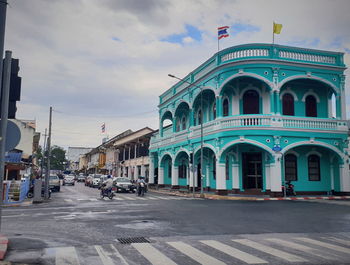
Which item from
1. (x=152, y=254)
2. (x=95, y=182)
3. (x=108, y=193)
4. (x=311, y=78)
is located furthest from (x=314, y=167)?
(x=95, y=182)

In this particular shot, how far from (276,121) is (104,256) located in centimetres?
1995

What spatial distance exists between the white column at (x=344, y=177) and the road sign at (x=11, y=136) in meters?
24.4

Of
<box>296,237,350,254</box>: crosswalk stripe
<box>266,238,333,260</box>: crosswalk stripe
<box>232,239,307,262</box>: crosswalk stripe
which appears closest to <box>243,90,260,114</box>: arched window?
<box>296,237,350,254</box>: crosswalk stripe

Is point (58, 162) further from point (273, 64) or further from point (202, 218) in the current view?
point (202, 218)

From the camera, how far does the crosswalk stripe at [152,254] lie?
648 cm

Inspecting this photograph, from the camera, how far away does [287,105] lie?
26.8 metres

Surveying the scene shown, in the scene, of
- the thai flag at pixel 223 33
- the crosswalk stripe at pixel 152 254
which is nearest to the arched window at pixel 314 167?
the thai flag at pixel 223 33

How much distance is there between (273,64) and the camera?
2511 cm

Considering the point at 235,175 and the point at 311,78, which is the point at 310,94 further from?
the point at 235,175

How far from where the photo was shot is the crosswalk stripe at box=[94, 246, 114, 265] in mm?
6520

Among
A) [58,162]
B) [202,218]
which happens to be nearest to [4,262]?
[202,218]

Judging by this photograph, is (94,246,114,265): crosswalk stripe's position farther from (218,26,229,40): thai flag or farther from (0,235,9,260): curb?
(218,26,229,40): thai flag

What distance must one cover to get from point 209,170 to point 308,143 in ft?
29.2

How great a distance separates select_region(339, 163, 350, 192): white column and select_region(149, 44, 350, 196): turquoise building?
0.22 feet
